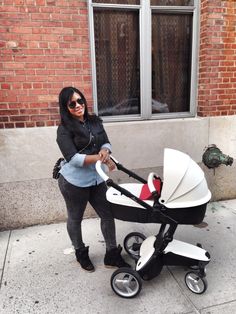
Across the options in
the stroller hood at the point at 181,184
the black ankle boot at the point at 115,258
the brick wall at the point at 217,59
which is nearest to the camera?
the stroller hood at the point at 181,184

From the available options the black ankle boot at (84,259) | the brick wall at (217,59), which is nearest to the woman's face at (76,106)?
the black ankle boot at (84,259)

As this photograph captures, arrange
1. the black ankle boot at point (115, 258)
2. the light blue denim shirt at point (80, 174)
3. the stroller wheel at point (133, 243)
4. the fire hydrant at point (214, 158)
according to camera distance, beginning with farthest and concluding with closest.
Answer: the fire hydrant at point (214, 158) < the stroller wheel at point (133, 243) < the black ankle boot at point (115, 258) < the light blue denim shirt at point (80, 174)

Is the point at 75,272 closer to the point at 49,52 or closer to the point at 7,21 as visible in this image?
the point at 49,52

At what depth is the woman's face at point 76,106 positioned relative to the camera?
2344 mm

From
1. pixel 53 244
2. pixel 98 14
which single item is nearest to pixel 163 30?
pixel 98 14

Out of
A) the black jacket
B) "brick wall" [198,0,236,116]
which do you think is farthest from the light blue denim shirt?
"brick wall" [198,0,236,116]

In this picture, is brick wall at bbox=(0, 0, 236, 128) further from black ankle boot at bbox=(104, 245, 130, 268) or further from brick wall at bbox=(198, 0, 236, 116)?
black ankle boot at bbox=(104, 245, 130, 268)

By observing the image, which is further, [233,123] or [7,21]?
[233,123]

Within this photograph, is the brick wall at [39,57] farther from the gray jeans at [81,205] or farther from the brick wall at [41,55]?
the gray jeans at [81,205]

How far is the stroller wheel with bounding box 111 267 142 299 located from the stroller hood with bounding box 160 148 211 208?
715mm

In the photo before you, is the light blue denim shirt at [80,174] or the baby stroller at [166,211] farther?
the light blue denim shirt at [80,174]

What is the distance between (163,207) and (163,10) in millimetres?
2803

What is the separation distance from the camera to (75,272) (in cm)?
276

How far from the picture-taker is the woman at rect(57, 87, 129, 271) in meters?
2.34
